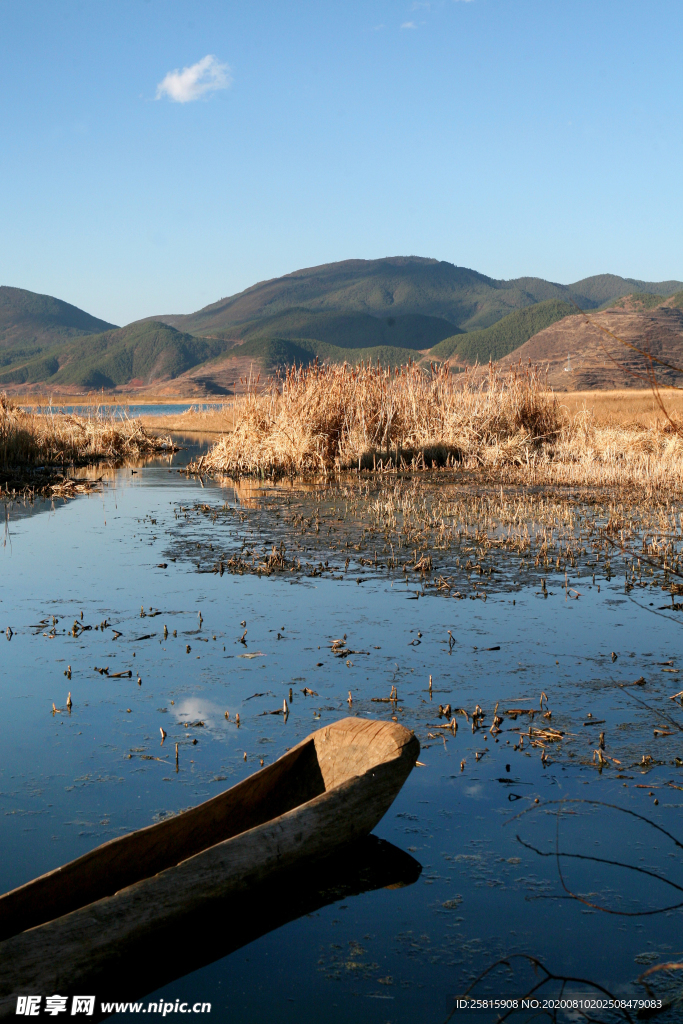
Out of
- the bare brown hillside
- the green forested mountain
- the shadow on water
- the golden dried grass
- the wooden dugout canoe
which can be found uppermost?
the green forested mountain

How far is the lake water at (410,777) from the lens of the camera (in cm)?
319

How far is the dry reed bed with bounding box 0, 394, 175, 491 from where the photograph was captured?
904 inches

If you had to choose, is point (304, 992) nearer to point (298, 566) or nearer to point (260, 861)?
point (260, 861)

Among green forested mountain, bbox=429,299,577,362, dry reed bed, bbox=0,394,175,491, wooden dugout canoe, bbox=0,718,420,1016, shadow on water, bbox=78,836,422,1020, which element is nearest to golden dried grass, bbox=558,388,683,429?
dry reed bed, bbox=0,394,175,491

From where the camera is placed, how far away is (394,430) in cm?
2175

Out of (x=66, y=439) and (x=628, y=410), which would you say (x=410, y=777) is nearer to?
(x=66, y=439)

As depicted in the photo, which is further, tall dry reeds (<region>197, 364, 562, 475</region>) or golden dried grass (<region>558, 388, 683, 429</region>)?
golden dried grass (<region>558, 388, 683, 429</region>)

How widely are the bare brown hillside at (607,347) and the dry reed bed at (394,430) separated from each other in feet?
115

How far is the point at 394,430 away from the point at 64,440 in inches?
425

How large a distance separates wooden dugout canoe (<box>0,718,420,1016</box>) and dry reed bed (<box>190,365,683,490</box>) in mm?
16418

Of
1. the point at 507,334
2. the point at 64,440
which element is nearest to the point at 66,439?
the point at 64,440

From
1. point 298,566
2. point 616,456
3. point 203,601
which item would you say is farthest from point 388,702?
point 616,456

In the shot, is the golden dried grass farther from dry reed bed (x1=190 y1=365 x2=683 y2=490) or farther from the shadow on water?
the shadow on water

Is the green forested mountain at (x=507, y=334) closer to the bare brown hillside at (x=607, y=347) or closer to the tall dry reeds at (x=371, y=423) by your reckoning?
the bare brown hillside at (x=607, y=347)
